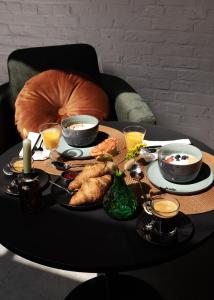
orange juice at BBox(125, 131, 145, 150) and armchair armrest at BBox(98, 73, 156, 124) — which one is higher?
orange juice at BBox(125, 131, 145, 150)

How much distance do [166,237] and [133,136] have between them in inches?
22.1

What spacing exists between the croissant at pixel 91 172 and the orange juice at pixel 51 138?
0.27 m

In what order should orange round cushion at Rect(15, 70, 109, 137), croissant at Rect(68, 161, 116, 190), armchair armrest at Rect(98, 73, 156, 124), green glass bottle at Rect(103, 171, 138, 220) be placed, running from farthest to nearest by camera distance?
orange round cushion at Rect(15, 70, 109, 137) < armchair armrest at Rect(98, 73, 156, 124) < croissant at Rect(68, 161, 116, 190) < green glass bottle at Rect(103, 171, 138, 220)

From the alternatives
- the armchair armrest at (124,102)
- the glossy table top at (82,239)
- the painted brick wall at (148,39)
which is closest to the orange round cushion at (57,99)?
the armchair armrest at (124,102)

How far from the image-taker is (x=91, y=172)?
4.72 feet

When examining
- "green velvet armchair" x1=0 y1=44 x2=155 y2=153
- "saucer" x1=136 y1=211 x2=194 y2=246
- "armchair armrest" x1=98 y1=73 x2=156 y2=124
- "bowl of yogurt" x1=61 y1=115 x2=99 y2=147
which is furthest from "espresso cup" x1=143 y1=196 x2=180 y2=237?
"green velvet armchair" x1=0 y1=44 x2=155 y2=153

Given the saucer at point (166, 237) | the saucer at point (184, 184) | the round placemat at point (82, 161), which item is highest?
the saucer at point (184, 184)

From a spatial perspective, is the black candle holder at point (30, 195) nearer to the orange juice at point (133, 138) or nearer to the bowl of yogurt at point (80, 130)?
the bowl of yogurt at point (80, 130)

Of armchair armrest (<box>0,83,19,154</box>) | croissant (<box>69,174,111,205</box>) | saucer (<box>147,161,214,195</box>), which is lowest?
armchair armrest (<box>0,83,19,154</box>)

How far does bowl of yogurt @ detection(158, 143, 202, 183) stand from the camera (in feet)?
4.57

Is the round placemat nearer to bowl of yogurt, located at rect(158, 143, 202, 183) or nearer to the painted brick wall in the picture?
bowl of yogurt, located at rect(158, 143, 202, 183)

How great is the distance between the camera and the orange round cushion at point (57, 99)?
236cm

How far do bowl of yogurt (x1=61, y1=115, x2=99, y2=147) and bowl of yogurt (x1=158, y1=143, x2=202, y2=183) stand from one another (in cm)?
35

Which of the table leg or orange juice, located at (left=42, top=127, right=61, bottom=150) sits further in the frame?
the table leg
